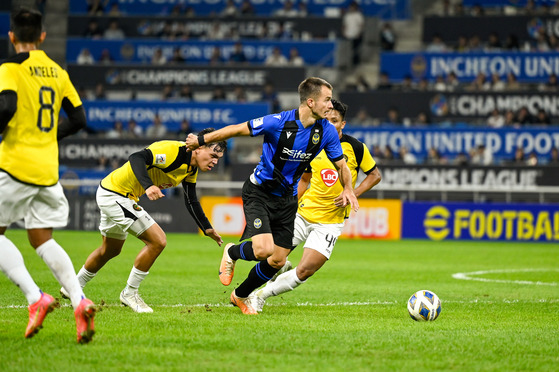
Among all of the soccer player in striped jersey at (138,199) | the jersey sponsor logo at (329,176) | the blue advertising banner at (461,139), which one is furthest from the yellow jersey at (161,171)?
the blue advertising banner at (461,139)

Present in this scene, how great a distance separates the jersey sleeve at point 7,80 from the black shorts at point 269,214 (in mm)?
3136

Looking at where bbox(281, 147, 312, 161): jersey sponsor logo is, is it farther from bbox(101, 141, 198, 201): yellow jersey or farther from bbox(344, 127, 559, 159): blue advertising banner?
bbox(344, 127, 559, 159): blue advertising banner

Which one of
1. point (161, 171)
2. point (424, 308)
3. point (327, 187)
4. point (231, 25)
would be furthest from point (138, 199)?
point (231, 25)

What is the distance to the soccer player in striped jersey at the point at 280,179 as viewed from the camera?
8.27 m

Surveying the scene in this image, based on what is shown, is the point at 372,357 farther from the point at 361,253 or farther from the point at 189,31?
the point at 189,31

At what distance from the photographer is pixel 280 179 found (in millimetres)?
8523

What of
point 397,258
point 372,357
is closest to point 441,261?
point 397,258

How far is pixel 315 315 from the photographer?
28.0 ft

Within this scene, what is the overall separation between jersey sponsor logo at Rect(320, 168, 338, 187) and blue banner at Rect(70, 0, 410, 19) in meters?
25.5

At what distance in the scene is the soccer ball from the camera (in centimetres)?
821

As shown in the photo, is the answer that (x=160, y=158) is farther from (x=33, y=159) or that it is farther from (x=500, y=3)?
(x=500, y=3)

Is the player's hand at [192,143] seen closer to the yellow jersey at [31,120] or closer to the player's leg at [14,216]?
the yellow jersey at [31,120]

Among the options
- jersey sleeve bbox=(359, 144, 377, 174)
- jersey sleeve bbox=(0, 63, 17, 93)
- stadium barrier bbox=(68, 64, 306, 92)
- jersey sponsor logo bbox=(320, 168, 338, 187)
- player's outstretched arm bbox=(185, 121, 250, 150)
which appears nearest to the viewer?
jersey sleeve bbox=(0, 63, 17, 93)

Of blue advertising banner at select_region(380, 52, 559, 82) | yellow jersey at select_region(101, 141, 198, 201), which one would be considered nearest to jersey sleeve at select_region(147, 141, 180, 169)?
yellow jersey at select_region(101, 141, 198, 201)
